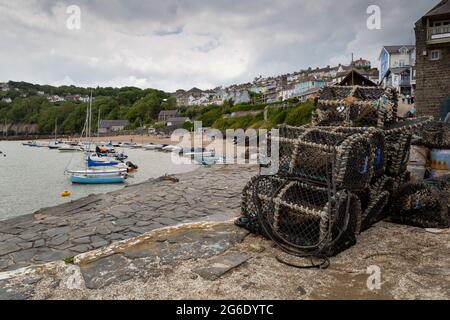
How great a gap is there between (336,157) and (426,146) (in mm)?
4649

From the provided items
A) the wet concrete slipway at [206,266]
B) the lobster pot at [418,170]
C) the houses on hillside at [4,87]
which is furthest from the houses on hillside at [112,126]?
the wet concrete slipway at [206,266]

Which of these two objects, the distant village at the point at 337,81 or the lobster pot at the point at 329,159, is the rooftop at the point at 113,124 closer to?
the distant village at the point at 337,81

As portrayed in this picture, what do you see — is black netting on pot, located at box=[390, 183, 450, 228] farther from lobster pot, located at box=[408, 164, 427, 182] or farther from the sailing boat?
the sailing boat

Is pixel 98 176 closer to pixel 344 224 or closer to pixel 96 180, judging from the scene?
pixel 96 180

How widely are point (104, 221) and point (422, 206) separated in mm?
5606

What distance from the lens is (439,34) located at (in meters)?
20.8

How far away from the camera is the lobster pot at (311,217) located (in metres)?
3.90

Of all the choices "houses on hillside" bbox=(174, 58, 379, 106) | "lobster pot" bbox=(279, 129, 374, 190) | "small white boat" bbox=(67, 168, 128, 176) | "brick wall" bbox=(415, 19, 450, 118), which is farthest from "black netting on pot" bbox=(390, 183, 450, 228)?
"houses on hillside" bbox=(174, 58, 379, 106)

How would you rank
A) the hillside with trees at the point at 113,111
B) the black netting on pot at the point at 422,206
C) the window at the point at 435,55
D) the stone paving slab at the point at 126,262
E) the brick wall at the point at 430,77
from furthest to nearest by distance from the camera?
the hillside with trees at the point at 113,111, the window at the point at 435,55, the brick wall at the point at 430,77, the black netting on pot at the point at 422,206, the stone paving slab at the point at 126,262

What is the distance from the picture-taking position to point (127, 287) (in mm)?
3334

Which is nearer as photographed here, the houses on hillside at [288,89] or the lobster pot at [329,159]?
the lobster pot at [329,159]

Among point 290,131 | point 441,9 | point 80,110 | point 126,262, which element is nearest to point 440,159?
point 290,131

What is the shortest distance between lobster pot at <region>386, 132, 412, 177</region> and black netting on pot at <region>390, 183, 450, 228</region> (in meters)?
0.35

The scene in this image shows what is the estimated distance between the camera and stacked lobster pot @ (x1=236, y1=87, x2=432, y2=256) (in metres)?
4.07
